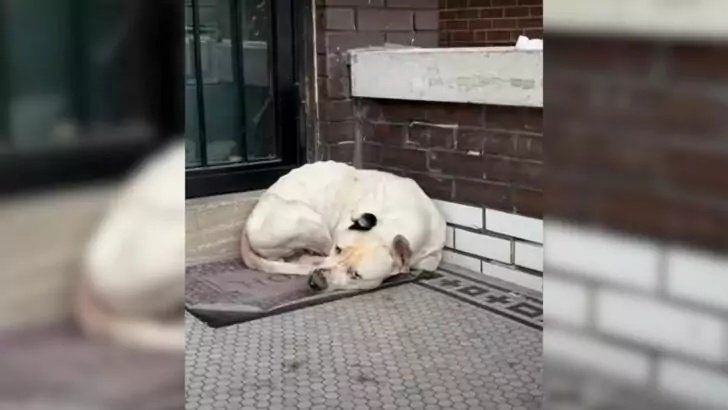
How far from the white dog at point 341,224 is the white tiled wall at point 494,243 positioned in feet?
0.16

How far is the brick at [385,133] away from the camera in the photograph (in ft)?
8.95

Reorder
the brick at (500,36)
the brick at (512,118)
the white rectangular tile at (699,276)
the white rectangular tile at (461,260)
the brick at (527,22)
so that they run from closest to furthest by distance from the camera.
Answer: the white rectangular tile at (699,276) < the brick at (512,118) < the white rectangular tile at (461,260) < the brick at (527,22) < the brick at (500,36)

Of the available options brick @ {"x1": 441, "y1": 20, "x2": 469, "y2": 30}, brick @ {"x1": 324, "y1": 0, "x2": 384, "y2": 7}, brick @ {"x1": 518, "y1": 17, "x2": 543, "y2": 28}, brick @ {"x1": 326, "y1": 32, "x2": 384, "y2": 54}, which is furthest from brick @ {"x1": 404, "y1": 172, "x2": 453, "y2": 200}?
brick @ {"x1": 441, "y1": 20, "x2": 469, "y2": 30}

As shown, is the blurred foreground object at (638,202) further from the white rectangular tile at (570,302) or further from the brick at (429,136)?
the brick at (429,136)

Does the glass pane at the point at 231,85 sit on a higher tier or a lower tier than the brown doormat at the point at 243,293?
higher

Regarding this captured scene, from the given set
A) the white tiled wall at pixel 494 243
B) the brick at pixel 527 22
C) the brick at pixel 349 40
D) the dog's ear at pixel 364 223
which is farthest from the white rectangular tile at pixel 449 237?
the brick at pixel 527 22

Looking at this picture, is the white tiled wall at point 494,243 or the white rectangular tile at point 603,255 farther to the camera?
the white tiled wall at point 494,243

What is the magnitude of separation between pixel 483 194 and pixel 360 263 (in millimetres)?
432

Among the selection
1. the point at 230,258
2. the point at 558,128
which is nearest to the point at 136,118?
the point at 558,128

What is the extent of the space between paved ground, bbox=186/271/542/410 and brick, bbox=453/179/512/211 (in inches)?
9.9

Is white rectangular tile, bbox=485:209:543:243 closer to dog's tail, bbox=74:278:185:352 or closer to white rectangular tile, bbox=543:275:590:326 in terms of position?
white rectangular tile, bbox=543:275:590:326

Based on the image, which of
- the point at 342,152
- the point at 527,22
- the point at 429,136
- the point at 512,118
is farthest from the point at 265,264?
the point at 527,22

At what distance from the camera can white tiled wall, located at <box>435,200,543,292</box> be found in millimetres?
2326

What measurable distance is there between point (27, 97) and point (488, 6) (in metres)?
3.56
